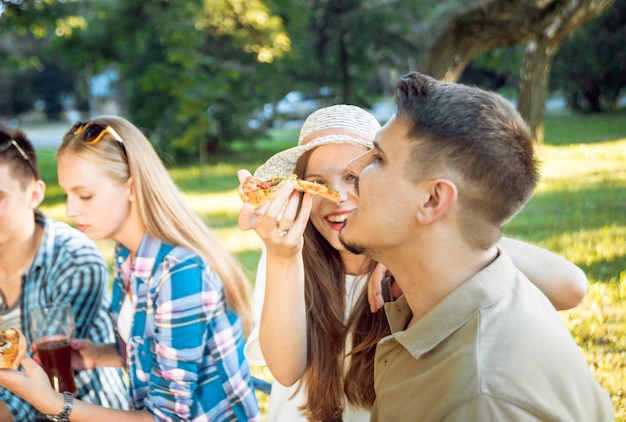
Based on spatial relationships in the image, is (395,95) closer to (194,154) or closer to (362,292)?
(362,292)

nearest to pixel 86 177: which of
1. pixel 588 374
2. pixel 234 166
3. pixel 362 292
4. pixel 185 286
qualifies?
pixel 185 286

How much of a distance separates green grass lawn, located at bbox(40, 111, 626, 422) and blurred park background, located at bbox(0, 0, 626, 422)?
0.02 m

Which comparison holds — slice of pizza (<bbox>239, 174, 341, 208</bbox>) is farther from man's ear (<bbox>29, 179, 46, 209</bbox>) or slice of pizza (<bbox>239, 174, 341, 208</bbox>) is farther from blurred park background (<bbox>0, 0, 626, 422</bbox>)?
blurred park background (<bbox>0, 0, 626, 422</bbox>)

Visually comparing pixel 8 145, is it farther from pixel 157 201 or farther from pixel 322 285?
pixel 322 285

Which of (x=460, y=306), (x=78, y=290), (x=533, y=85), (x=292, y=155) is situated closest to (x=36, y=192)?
(x=78, y=290)

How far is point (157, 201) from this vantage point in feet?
9.91

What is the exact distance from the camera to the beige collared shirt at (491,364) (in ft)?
4.89

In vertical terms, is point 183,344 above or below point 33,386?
above

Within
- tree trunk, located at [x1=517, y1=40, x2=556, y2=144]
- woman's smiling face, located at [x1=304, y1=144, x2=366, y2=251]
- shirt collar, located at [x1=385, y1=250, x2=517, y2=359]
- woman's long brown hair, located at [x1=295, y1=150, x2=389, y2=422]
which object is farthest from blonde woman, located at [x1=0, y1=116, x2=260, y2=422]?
tree trunk, located at [x1=517, y1=40, x2=556, y2=144]

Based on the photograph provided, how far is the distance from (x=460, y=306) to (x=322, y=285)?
3.44 feet

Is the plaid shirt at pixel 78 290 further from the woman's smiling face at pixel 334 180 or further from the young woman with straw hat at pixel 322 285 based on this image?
the woman's smiling face at pixel 334 180

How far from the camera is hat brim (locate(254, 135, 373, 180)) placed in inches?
104

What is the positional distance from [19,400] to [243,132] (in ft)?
48.9

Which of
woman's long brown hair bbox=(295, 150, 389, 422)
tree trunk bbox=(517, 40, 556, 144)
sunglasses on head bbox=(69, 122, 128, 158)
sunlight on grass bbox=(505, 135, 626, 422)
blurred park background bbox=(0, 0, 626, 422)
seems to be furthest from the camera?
tree trunk bbox=(517, 40, 556, 144)
